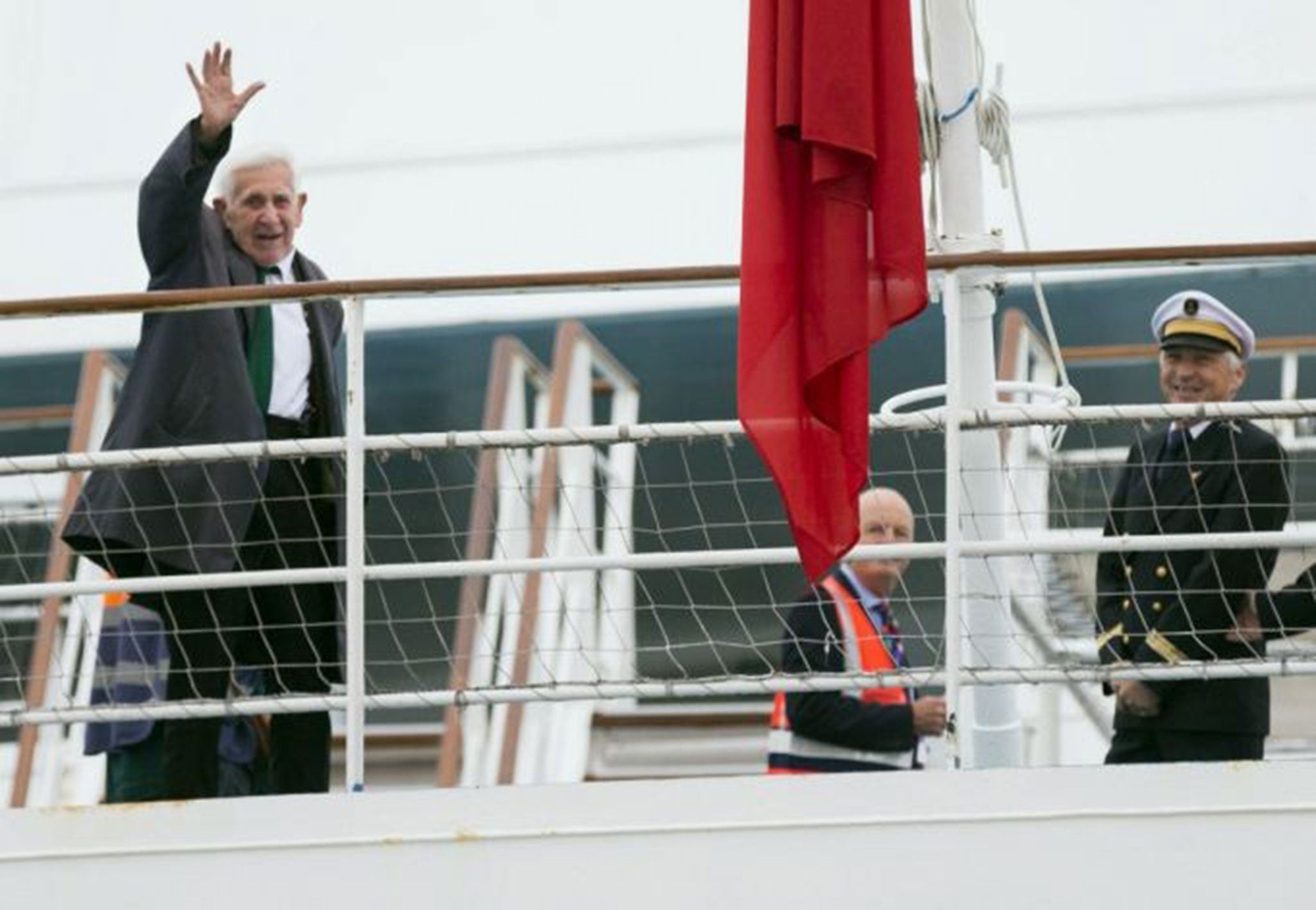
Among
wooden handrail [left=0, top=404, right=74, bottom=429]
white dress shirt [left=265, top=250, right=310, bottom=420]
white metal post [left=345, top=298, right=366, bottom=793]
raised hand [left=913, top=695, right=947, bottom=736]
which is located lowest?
raised hand [left=913, top=695, right=947, bottom=736]

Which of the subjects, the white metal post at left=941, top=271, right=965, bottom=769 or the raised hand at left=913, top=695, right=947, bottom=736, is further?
the raised hand at left=913, top=695, right=947, bottom=736

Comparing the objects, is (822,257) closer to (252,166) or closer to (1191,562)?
(1191,562)

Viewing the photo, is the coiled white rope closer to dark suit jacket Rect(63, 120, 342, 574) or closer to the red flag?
the red flag

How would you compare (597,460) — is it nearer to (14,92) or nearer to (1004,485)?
(1004,485)

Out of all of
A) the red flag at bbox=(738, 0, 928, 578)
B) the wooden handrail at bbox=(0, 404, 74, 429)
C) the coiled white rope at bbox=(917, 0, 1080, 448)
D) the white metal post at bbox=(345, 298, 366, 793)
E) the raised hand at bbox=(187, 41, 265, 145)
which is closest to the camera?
the red flag at bbox=(738, 0, 928, 578)

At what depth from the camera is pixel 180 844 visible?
413 cm

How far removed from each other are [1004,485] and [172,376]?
2348 millimetres

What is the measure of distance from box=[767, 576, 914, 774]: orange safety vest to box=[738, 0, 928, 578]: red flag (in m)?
0.57

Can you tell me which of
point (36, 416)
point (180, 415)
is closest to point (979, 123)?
point (180, 415)

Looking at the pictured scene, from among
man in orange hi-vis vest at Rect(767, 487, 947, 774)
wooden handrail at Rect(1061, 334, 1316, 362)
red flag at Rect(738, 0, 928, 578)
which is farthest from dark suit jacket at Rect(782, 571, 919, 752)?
wooden handrail at Rect(1061, 334, 1316, 362)

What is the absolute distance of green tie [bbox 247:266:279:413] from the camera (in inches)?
183

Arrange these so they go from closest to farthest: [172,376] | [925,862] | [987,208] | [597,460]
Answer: [925,862]
[172,376]
[597,460]
[987,208]

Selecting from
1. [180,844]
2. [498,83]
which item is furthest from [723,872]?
[498,83]

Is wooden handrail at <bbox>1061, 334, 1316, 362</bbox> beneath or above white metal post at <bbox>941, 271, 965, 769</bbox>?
above
